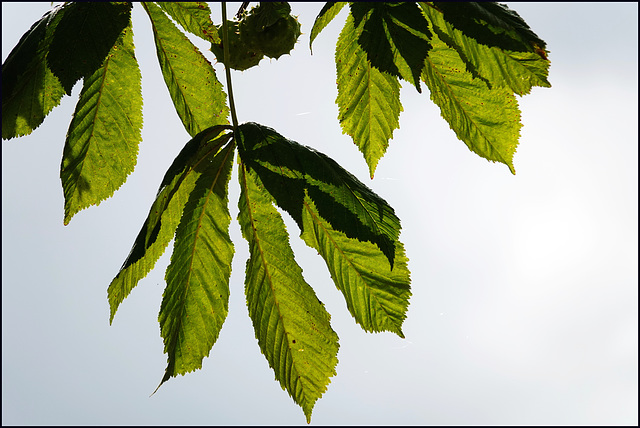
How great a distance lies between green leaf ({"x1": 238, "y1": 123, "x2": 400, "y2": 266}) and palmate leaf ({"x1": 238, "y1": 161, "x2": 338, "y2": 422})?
0.31 feet

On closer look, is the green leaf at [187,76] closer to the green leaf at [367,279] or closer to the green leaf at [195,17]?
the green leaf at [195,17]

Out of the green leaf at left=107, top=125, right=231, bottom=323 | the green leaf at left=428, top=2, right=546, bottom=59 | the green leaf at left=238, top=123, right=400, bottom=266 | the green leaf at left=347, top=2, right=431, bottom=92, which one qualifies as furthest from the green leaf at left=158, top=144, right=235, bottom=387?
the green leaf at left=428, top=2, right=546, bottom=59

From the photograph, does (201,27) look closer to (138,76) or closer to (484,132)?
(138,76)

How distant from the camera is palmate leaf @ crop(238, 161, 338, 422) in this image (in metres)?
0.89

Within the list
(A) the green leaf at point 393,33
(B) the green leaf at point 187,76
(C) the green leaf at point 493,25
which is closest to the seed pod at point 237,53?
(B) the green leaf at point 187,76

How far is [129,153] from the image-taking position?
94 centimetres

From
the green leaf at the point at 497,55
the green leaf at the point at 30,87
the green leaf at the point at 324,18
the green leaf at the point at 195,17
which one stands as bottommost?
the green leaf at the point at 30,87

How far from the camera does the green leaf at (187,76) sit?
0.96 metres

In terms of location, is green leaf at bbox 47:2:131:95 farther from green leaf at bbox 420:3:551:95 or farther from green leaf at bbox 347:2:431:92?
green leaf at bbox 420:3:551:95

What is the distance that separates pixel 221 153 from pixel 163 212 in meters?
0.12

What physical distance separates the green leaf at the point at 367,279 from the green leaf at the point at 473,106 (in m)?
0.21

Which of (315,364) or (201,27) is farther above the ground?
(201,27)

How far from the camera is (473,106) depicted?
893 millimetres

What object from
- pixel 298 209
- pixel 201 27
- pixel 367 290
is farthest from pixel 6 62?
pixel 367 290
